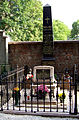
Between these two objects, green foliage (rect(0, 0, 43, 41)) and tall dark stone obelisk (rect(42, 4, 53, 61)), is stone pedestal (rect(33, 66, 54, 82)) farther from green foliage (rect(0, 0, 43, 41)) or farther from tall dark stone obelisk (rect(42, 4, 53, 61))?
green foliage (rect(0, 0, 43, 41))

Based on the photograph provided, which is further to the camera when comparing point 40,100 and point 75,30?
point 75,30

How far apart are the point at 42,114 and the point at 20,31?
14629 millimetres

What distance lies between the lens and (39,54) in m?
13.0

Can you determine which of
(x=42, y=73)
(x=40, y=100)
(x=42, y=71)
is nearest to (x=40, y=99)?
(x=40, y=100)

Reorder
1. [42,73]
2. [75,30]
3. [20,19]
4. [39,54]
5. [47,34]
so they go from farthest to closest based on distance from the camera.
A: [75,30]
[20,19]
[39,54]
[47,34]
[42,73]

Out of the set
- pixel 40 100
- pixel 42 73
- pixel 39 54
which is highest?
pixel 39 54

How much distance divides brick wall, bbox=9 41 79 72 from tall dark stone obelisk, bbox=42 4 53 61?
74cm

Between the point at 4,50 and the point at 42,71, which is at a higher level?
the point at 4,50

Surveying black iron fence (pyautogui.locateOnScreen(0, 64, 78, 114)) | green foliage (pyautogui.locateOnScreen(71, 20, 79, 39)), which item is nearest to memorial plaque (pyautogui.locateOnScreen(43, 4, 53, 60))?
black iron fence (pyautogui.locateOnScreen(0, 64, 78, 114))

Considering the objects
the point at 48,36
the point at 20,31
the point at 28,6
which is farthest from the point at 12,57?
the point at 28,6

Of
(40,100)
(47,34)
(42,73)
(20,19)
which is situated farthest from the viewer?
(20,19)

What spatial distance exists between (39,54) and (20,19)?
279 inches

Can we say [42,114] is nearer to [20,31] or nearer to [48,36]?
[48,36]

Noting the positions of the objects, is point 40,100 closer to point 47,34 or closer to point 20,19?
point 47,34
